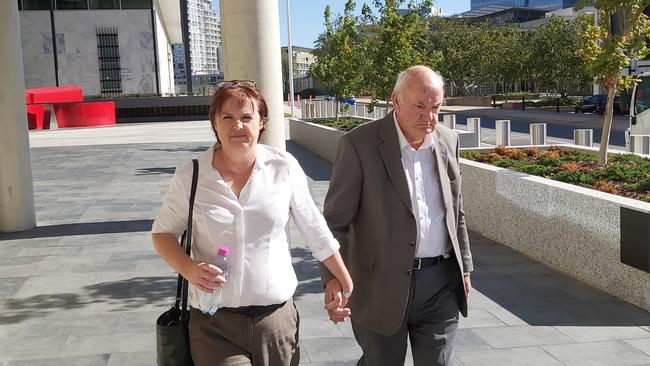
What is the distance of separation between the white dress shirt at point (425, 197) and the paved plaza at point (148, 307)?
6.04ft

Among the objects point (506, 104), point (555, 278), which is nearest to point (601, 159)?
point (555, 278)

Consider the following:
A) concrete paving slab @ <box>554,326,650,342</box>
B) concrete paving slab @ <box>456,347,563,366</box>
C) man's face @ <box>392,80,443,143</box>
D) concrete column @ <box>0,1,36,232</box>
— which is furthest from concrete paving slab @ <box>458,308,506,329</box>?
concrete column @ <box>0,1,36,232</box>

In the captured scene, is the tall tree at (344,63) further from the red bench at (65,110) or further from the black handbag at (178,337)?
the black handbag at (178,337)

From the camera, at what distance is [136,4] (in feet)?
156

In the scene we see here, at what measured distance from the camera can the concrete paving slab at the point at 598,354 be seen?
509 centimetres

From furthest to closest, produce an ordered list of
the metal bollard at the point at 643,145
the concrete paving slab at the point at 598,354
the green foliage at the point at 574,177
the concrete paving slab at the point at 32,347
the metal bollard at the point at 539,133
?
the metal bollard at the point at 539,133 → the metal bollard at the point at 643,145 → the green foliage at the point at 574,177 → the concrete paving slab at the point at 32,347 → the concrete paving slab at the point at 598,354

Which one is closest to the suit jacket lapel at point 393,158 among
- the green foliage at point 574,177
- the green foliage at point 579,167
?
the green foliage at point 579,167

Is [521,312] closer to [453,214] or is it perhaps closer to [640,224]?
[640,224]

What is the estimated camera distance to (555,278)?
734cm

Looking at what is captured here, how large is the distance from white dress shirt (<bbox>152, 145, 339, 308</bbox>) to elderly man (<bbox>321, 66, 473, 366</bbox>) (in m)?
0.58

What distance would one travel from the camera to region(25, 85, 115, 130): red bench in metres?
35.7

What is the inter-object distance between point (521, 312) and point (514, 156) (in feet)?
16.5

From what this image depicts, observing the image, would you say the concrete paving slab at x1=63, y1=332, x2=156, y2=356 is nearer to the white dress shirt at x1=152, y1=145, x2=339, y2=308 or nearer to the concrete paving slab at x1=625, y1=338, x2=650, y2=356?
the white dress shirt at x1=152, y1=145, x2=339, y2=308

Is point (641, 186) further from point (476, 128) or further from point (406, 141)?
point (476, 128)
